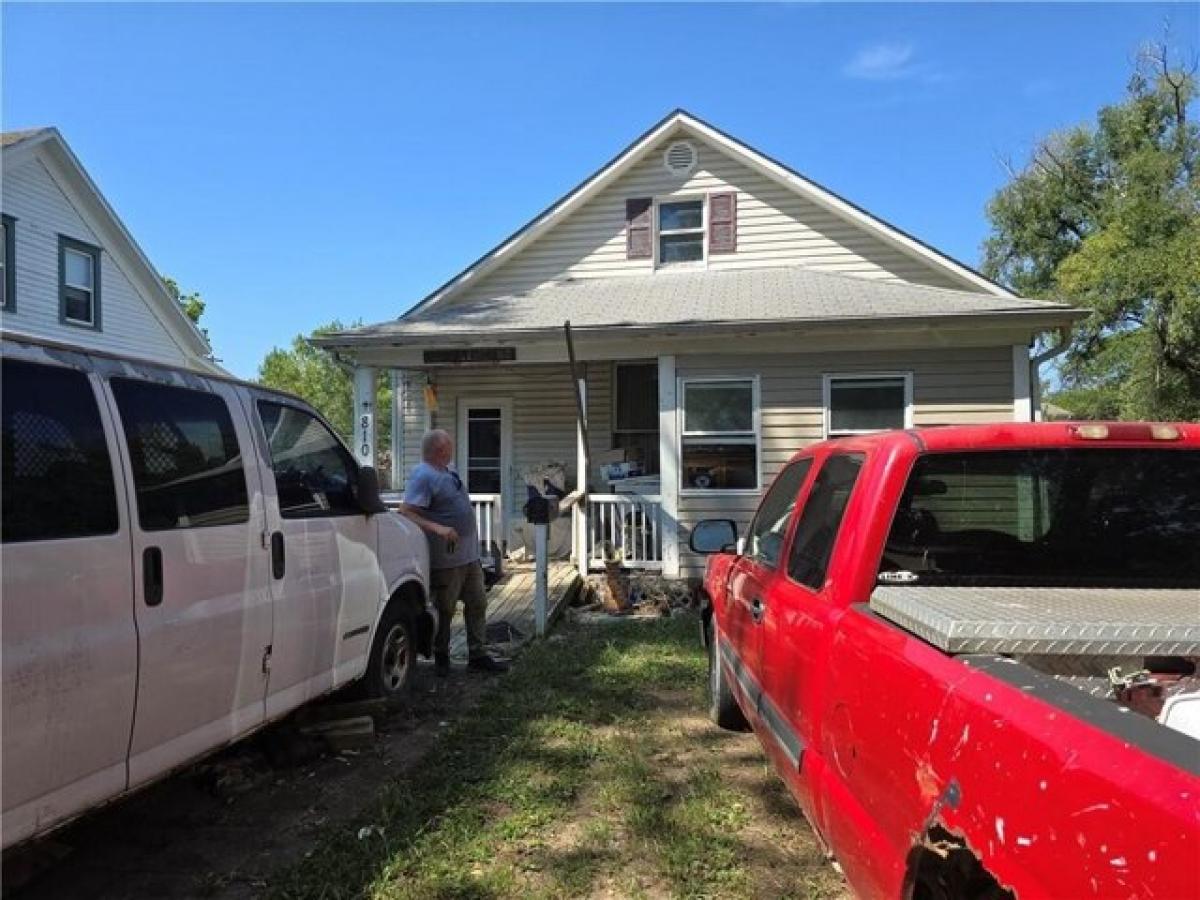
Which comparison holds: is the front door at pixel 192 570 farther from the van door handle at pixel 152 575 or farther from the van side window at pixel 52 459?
the van side window at pixel 52 459

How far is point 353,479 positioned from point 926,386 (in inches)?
296

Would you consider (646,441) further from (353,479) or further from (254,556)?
(254,556)

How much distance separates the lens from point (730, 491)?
1022 cm

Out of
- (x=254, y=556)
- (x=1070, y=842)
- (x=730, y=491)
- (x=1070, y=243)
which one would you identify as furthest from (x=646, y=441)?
(x=1070, y=243)

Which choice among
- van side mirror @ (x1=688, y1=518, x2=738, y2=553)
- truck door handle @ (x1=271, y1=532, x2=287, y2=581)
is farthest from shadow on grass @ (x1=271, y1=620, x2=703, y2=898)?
van side mirror @ (x1=688, y1=518, x2=738, y2=553)

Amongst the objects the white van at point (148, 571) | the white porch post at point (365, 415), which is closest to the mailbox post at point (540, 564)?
the white van at point (148, 571)

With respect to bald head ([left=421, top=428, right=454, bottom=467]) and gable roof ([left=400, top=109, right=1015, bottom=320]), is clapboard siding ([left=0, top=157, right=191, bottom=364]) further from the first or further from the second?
bald head ([left=421, top=428, right=454, bottom=467])

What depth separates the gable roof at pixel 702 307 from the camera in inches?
370

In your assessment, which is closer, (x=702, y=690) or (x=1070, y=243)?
(x=702, y=690)

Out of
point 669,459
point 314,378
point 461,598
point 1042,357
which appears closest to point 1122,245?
point 1042,357

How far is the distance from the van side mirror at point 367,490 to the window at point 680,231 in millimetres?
9044

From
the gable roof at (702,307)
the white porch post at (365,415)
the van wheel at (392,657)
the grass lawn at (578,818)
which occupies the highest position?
the gable roof at (702,307)

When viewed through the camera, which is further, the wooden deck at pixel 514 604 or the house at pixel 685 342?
the house at pixel 685 342

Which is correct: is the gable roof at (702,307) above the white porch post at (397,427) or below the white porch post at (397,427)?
above
